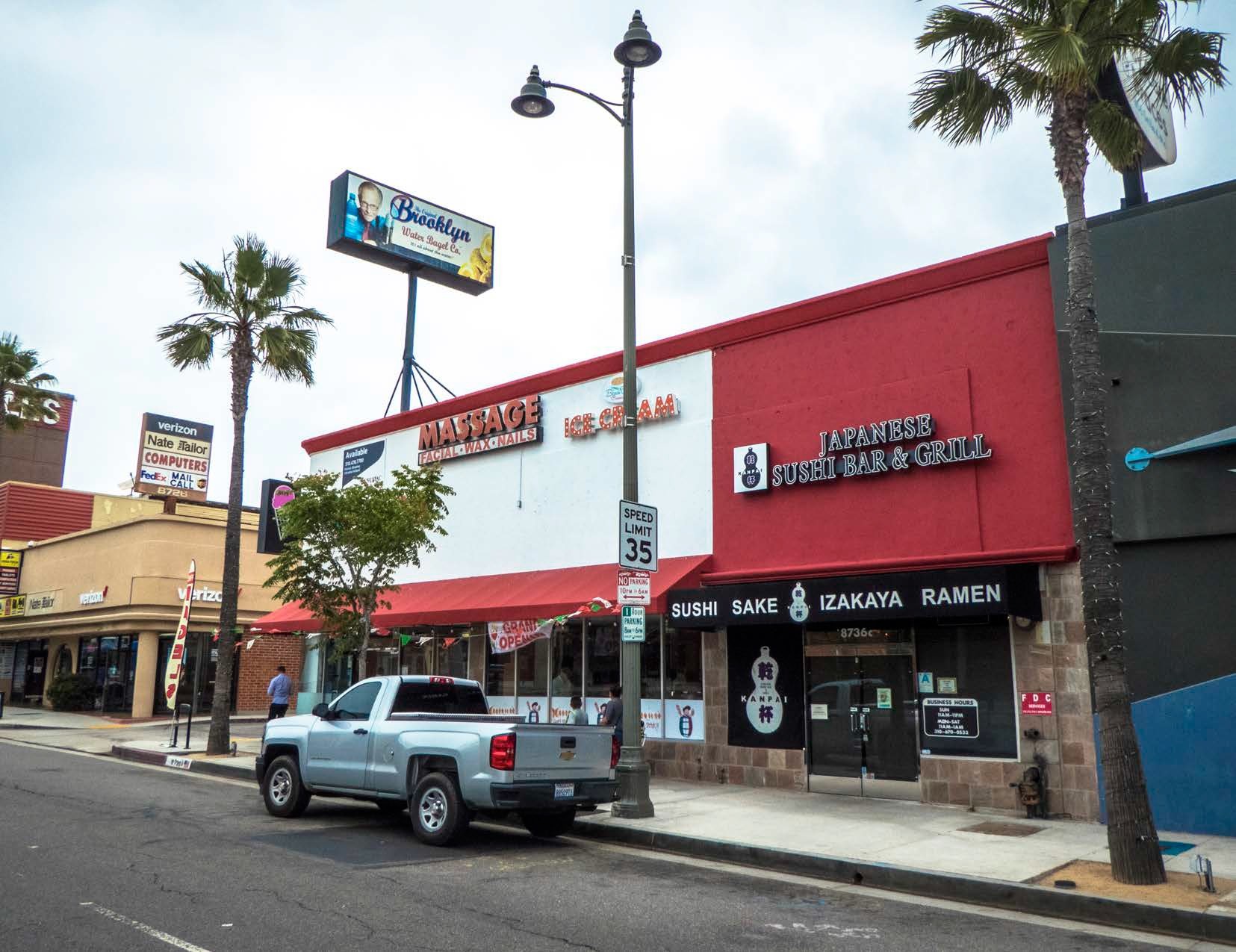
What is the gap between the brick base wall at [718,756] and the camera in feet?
50.2

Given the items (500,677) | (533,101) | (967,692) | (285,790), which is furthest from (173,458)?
(967,692)

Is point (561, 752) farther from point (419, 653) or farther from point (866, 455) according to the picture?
point (419, 653)

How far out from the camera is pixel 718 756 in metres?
16.1

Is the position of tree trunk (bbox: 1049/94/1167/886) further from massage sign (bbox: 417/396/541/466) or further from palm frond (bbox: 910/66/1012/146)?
massage sign (bbox: 417/396/541/466)

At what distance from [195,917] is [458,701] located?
5475 millimetres

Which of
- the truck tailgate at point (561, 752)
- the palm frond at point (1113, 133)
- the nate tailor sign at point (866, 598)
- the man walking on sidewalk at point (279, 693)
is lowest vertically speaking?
the truck tailgate at point (561, 752)

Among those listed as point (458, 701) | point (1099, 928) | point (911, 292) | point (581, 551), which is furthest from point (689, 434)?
point (1099, 928)

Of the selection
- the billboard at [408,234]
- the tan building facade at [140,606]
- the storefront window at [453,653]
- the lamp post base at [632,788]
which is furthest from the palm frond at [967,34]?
the tan building facade at [140,606]

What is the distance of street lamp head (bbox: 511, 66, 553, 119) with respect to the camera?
1320 centimetres

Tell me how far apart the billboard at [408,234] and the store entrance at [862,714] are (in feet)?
68.8

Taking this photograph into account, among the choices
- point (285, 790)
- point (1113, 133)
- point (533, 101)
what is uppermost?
point (533, 101)

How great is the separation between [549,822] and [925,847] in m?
4.25

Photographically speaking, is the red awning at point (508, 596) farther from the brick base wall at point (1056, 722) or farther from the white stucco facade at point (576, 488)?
the brick base wall at point (1056, 722)

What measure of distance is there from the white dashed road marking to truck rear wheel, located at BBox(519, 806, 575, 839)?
5.07m
